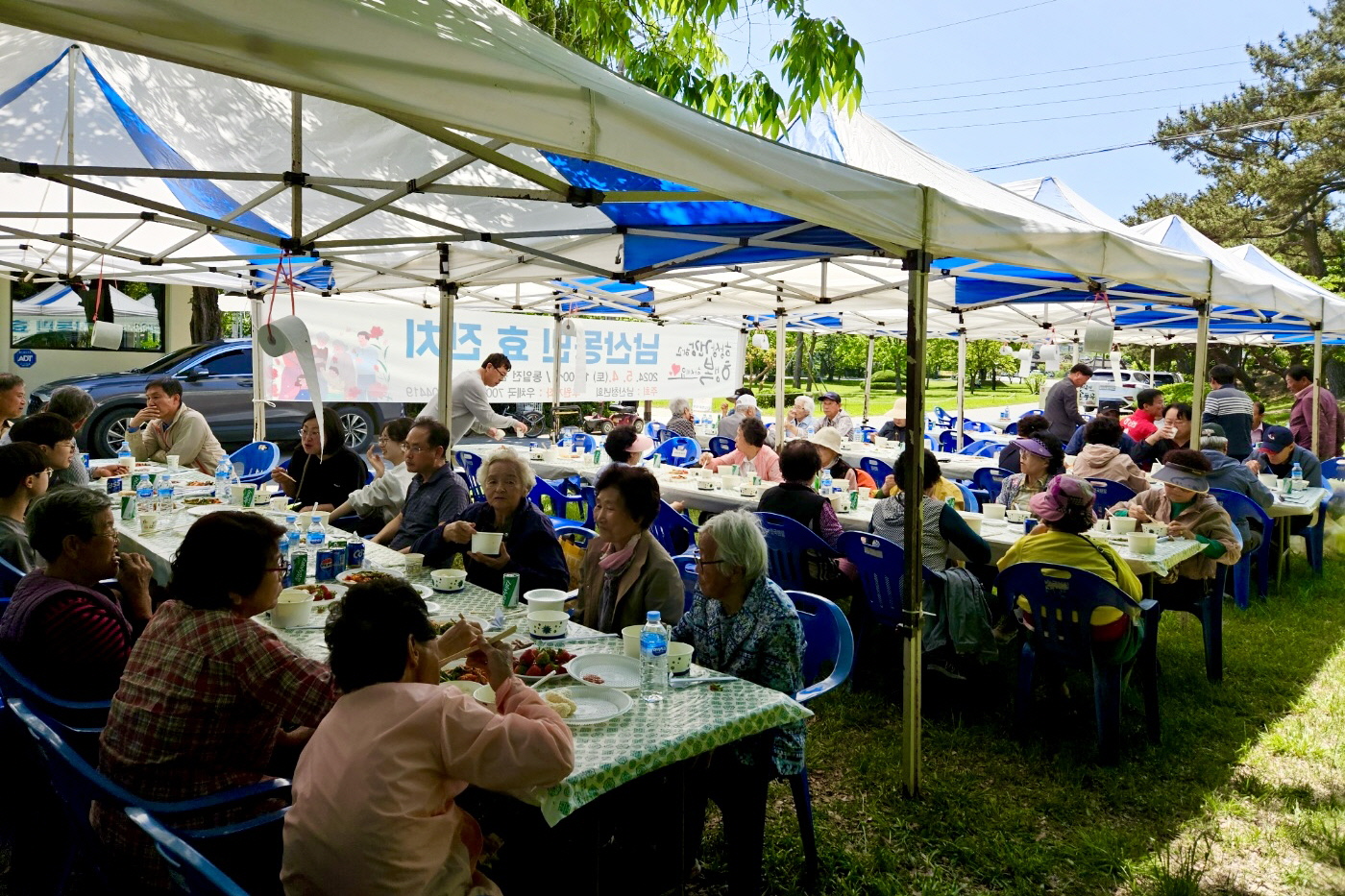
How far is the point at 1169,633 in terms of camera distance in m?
5.70

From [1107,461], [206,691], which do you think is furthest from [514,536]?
[1107,461]

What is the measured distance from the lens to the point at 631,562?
3277 mm

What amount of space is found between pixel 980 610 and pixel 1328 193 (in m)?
29.7

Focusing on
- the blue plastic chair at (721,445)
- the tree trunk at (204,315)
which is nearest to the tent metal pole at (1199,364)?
the blue plastic chair at (721,445)

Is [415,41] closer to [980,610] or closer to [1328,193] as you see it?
[980,610]

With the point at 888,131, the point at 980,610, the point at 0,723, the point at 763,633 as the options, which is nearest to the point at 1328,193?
the point at 888,131

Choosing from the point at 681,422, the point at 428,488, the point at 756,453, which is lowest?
the point at 428,488

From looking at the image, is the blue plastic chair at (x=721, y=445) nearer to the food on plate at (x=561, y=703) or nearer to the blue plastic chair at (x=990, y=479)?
the blue plastic chair at (x=990, y=479)

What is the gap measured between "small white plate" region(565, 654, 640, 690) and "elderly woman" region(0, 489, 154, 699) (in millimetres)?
1324

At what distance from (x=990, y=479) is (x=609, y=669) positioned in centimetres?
576

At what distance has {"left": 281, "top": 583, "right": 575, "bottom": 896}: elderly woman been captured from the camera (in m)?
1.72

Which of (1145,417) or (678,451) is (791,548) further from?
(1145,417)

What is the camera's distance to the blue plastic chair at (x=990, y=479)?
754 centimetres

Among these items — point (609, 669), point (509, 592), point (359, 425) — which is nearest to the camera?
point (609, 669)
